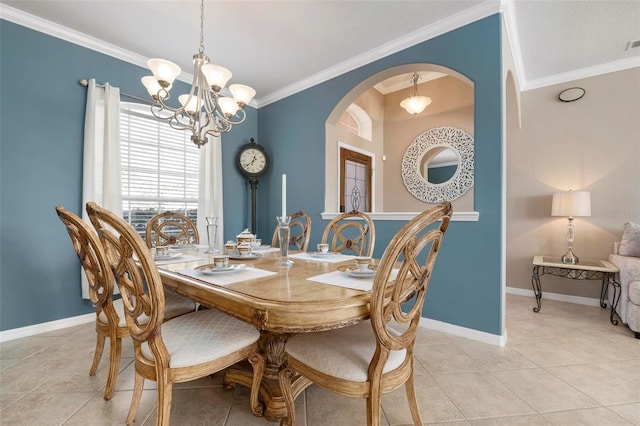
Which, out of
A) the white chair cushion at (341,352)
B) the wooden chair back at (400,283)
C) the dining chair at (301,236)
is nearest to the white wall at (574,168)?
the dining chair at (301,236)

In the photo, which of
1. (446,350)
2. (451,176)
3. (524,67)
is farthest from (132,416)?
(524,67)

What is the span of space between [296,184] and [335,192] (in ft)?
1.87

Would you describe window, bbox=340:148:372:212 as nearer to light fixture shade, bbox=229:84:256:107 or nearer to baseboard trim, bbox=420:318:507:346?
baseboard trim, bbox=420:318:507:346

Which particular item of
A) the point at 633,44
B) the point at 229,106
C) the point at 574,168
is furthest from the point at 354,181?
the point at 633,44

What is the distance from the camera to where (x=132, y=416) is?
1.28 meters

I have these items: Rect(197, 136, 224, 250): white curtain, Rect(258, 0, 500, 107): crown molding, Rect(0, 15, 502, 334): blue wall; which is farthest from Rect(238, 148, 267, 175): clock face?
Rect(0, 15, 502, 334): blue wall

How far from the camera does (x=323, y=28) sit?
252 cm

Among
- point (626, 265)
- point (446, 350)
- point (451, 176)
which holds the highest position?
point (451, 176)

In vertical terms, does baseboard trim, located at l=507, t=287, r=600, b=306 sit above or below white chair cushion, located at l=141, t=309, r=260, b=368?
below

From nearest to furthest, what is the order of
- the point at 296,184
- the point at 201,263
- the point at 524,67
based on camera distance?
the point at 201,263 → the point at 524,67 → the point at 296,184

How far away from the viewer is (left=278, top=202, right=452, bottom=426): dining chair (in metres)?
0.92

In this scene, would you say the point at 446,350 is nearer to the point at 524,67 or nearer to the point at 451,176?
the point at 451,176

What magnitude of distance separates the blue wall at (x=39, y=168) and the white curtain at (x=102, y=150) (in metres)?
0.11

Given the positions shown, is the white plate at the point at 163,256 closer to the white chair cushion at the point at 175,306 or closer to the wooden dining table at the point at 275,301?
the wooden dining table at the point at 275,301
